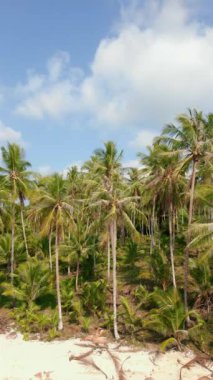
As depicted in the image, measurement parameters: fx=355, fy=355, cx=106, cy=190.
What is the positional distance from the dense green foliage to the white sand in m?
1.28

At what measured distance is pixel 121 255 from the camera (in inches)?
1277

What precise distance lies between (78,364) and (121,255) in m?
15.2

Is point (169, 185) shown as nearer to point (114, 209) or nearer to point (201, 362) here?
point (114, 209)

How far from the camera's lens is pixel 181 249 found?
3147cm

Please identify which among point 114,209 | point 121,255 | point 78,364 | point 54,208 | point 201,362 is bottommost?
point 78,364

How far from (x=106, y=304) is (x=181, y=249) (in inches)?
394

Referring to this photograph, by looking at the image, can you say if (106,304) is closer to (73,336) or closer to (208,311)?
(73,336)

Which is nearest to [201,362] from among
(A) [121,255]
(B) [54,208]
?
(B) [54,208]

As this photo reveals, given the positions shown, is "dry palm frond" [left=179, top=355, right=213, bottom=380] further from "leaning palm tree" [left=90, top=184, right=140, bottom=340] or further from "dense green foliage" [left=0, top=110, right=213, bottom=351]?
"leaning palm tree" [left=90, top=184, right=140, bottom=340]

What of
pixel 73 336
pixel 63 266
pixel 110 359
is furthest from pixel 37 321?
pixel 63 266

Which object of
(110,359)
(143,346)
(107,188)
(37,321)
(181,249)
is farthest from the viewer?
(181,249)

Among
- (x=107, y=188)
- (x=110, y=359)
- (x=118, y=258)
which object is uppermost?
(x=107, y=188)

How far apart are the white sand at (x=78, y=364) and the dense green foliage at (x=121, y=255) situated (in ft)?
4.21

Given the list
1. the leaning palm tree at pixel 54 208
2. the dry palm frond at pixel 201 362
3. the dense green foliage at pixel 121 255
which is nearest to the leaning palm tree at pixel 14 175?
the dense green foliage at pixel 121 255
